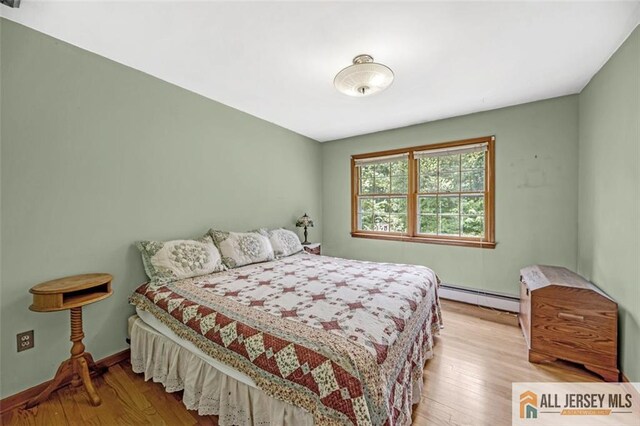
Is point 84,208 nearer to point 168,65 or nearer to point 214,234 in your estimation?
point 214,234

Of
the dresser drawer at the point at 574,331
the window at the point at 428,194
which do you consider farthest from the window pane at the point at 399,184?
the dresser drawer at the point at 574,331

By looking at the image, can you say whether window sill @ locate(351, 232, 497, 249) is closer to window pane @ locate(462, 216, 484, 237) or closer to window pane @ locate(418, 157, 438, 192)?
window pane @ locate(462, 216, 484, 237)

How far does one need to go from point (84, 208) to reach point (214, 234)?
A: 42.1 inches

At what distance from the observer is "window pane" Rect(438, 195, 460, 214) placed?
3434 mm

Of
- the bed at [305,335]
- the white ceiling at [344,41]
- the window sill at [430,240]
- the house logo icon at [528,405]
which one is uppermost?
the white ceiling at [344,41]

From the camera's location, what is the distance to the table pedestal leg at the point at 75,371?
65.0 inches

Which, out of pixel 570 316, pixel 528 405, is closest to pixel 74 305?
pixel 528 405

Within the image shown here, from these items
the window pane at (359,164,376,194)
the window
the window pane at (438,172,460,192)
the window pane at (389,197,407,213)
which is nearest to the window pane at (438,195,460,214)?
the window

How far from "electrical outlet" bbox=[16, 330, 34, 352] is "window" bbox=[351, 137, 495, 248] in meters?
3.71

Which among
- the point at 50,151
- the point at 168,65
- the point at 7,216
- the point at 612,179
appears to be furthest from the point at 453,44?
the point at 7,216

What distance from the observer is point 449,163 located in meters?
3.48

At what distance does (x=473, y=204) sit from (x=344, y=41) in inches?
104

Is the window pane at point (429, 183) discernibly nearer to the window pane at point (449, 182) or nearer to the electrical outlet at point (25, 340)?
the window pane at point (449, 182)

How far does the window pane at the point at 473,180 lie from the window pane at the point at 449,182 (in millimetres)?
72
